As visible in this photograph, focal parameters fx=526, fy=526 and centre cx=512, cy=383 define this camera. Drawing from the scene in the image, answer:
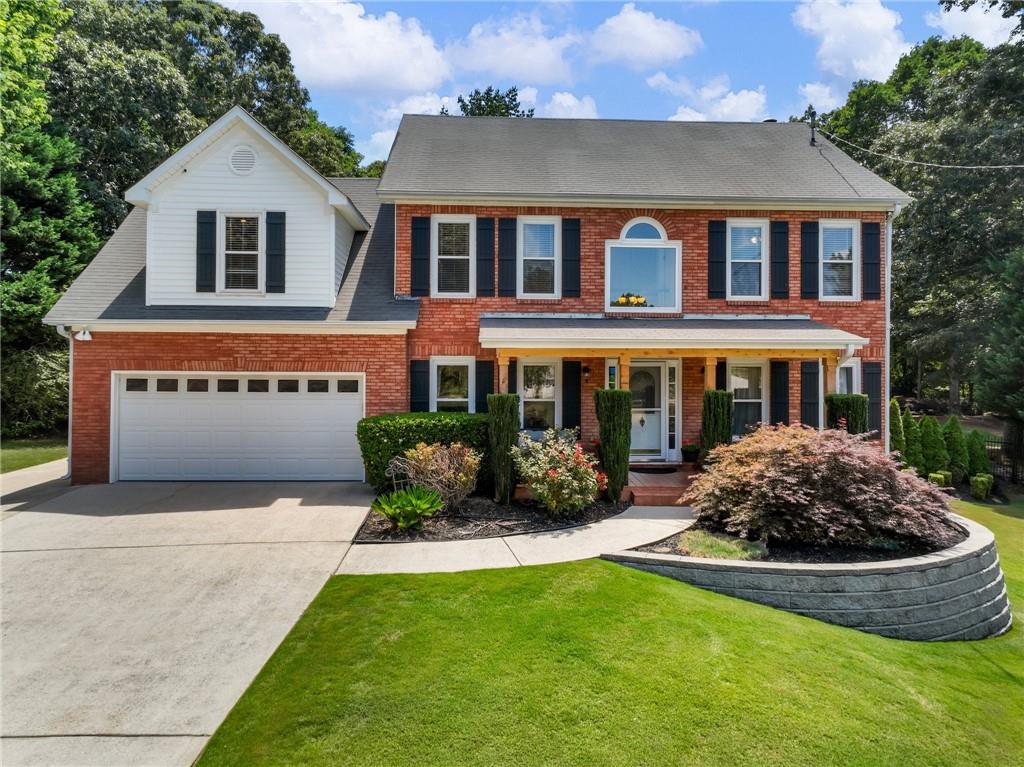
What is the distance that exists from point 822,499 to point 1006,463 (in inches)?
511

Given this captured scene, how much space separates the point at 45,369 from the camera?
1692cm

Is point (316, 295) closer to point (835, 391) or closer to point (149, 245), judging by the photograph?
point (149, 245)

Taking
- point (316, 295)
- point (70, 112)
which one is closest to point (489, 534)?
point (316, 295)

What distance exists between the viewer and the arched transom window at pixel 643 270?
38.4ft

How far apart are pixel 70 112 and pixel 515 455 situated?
959 inches

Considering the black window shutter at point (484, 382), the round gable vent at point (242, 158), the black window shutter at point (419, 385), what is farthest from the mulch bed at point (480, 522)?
the round gable vent at point (242, 158)

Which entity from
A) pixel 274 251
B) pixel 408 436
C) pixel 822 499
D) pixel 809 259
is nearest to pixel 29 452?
pixel 274 251

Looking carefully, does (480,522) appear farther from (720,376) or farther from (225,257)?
(225,257)

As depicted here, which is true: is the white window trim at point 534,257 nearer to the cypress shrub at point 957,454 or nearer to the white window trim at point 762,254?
the white window trim at point 762,254

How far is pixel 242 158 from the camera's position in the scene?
11.0 m

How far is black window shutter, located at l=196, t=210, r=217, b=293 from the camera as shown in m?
10.9

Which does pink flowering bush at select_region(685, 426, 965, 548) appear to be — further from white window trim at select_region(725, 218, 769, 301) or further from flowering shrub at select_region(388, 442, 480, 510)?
white window trim at select_region(725, 218, 769, 301)

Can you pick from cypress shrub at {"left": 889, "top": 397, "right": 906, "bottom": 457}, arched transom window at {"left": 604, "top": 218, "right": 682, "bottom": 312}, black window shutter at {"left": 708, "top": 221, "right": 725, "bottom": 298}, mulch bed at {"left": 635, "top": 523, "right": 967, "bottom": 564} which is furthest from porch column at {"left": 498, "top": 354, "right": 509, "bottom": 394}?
cypress shrub at {"left": 889, "top": 397, "right": 906, "bottom": 457}

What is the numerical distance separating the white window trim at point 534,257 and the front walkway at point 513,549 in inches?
214
